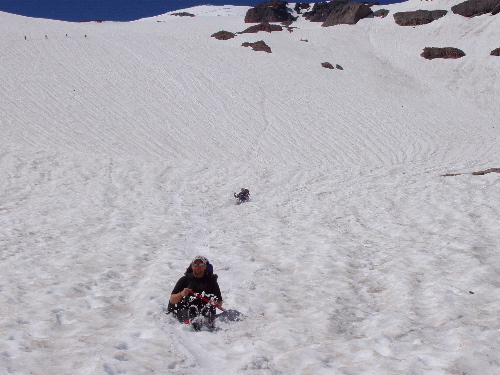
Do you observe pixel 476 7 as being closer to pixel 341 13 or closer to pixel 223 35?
pixel 341 13

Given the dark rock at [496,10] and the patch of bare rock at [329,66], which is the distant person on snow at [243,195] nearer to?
the patch of bare rock at [329,66]

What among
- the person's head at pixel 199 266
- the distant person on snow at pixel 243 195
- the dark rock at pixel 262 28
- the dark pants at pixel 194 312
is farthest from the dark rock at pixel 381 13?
the dark pants at pixel 194 312

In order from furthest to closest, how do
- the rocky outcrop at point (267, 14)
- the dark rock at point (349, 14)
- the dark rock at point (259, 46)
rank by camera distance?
the rocky outcrop at point (267, 14), the dark rock at point (349, 14), the dark rock at point (259, 46)

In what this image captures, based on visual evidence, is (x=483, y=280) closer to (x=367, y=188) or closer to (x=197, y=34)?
(x=367, y=188)

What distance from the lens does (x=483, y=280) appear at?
19.6ft

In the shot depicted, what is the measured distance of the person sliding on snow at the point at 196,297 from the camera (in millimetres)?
5074

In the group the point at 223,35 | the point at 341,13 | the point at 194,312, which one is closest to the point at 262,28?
the point at 223,35

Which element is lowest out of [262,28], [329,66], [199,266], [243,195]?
[243,195]

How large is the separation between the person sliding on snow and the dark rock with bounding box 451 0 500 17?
168ft

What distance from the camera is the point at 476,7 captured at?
146 feet

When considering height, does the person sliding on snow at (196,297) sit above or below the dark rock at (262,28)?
below

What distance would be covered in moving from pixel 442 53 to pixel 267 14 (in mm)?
26283

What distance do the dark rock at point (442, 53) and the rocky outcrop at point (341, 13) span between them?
43.8 feet

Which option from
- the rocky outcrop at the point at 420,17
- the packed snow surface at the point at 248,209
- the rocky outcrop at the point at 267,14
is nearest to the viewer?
the packed snow surface at the point at 248,209
